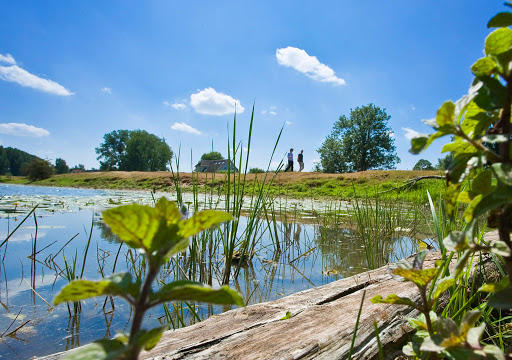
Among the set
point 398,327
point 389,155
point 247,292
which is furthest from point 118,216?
point 389,155

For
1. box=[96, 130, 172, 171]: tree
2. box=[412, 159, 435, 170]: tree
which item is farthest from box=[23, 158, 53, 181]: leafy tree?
box=[412, 159, 435, 170]: tree

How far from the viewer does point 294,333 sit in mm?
711

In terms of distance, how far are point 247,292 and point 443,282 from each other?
1.61m

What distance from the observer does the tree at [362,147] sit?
96.1 ft

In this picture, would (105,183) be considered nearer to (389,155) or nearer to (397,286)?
(397,286)

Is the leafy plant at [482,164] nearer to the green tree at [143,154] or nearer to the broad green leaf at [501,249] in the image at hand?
the broad green leaf at [501,249]

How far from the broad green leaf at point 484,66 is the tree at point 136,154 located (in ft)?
139

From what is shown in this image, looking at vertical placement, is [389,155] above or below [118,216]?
above

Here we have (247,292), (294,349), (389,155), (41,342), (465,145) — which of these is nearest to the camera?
(465,145)

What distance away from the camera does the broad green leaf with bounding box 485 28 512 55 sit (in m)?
0.32

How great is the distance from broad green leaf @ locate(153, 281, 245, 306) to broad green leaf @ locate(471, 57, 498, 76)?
0.34 metres

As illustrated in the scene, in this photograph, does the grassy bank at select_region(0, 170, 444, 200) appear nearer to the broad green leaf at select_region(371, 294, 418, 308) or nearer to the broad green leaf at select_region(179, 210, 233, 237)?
the broad green leaf at select_region(371, 294, 418, 308)

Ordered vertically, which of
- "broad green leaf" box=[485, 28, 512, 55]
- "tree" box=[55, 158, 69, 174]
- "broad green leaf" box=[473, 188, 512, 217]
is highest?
"tree" box=[55, 158, 69, 174]

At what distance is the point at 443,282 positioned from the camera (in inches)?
16.3
